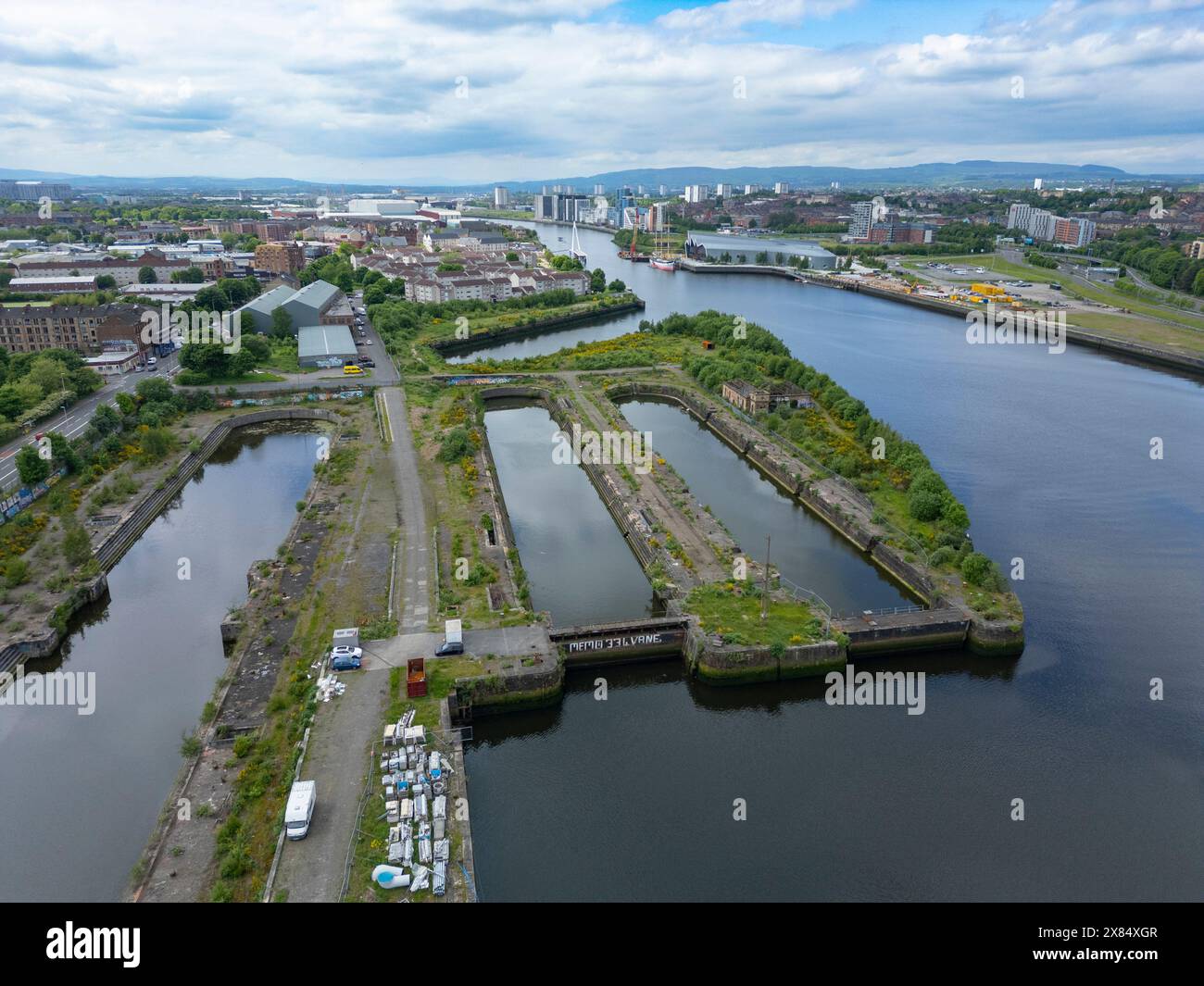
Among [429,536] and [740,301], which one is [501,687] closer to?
[429,536]

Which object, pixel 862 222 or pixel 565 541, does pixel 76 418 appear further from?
pixel 862 222

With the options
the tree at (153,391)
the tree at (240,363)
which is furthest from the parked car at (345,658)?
the tree at (240,363)

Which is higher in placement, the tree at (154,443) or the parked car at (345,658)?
the tree at (154,443)

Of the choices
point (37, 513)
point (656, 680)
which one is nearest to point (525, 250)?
point (37, 513)

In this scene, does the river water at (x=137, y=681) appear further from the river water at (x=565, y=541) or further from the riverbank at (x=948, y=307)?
the riverbank at (x=948, y=307)

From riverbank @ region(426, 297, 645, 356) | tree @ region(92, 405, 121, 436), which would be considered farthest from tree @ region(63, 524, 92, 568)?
riverbank @ region(426, 297, 645, 356)

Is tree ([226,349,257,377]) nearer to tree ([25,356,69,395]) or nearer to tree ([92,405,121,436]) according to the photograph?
tree ([25,356,69,395])

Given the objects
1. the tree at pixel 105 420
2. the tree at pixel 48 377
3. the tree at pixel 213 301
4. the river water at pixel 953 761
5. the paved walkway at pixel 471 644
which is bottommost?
the river water at pixel 953 761
